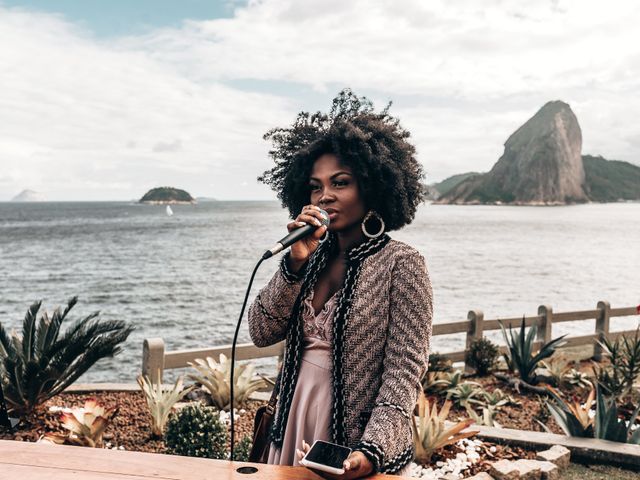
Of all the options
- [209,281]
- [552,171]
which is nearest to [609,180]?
[552,171]

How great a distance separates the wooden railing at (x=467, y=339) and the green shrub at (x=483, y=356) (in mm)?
163

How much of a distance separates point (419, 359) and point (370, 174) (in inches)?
27.2

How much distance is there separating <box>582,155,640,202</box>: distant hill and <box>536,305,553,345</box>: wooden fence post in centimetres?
16342

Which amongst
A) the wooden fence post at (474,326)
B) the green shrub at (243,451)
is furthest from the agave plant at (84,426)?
the wooden fence post at (474,326)

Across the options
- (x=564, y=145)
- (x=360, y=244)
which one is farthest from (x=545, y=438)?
(x=564, y=145)

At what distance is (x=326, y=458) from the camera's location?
1.58 metres

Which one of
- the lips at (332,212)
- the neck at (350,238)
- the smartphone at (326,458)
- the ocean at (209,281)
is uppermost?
the lips at (332,212)

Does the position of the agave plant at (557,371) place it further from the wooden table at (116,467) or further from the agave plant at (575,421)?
the wooden table at (116,467)

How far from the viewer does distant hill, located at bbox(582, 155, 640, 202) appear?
6299 inches

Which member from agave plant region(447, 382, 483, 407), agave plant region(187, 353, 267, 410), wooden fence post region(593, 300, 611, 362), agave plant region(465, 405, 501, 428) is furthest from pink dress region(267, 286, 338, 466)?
wooden fence post region(593, 300, 611, 362)

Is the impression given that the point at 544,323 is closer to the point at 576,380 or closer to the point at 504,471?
the point at 576,380

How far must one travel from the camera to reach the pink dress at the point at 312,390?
2.02m

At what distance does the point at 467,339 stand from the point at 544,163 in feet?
478

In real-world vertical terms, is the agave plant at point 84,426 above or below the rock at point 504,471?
above
